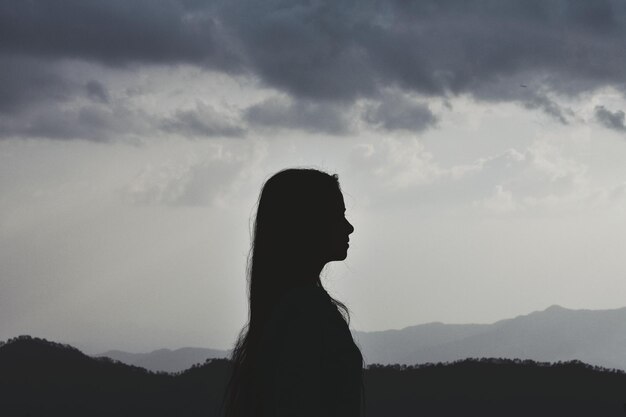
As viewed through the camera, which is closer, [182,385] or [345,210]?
[345,210]

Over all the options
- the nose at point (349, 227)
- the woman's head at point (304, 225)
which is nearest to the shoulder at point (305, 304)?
the woman's head at point (304, 225)

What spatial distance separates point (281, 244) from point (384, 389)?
760 inches

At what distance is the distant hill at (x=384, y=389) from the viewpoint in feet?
72.0

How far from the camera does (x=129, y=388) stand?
24734 millimetres

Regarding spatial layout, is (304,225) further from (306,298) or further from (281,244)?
(306,298)

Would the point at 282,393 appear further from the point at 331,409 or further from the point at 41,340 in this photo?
the point at 41,340

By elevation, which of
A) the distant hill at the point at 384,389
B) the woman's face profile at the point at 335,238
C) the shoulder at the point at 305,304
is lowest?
the distant hill at the point at 384,389

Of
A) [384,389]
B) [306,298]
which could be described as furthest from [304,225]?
[384,389]

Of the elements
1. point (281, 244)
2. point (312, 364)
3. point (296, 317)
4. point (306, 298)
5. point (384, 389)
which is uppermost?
point (281, 244)

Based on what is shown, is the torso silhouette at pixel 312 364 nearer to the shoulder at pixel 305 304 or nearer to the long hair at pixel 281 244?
the shoulder at pixel 305 304

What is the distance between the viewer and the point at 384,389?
23188 millimetres

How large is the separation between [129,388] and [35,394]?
288cm

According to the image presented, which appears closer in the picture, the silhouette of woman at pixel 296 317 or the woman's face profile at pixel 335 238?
the silhouette of woman at pixel 296 317

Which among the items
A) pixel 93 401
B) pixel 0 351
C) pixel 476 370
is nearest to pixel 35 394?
pixel 93 401
